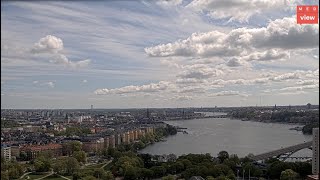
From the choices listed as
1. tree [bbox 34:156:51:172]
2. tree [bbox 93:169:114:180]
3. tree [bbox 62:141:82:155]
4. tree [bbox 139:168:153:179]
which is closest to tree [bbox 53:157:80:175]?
tree [bbox 34:156:51:172]

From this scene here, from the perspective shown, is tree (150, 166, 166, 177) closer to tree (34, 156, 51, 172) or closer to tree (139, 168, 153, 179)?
tree (139, 168, 153, 179)

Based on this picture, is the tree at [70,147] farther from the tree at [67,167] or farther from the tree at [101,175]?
the tree at [101,175]

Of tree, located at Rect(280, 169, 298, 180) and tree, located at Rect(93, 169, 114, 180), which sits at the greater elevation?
tree, located at Rect(280, 169, 298, 180)

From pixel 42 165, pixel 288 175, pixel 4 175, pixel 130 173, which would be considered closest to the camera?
pixel 288 175

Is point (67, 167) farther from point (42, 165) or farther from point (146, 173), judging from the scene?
point (146, 173)

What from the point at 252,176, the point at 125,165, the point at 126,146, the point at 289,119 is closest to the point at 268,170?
the point at 252,176

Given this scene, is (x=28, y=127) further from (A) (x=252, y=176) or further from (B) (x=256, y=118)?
(B) (x=256, y=118)

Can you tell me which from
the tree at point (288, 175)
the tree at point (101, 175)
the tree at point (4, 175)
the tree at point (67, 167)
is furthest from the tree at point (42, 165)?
the tree at point (288, 175)

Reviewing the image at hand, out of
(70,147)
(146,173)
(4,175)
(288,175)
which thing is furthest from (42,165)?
(288,175)

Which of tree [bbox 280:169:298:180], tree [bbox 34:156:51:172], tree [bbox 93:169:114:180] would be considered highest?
tree [bbox 280:169:298:180]
